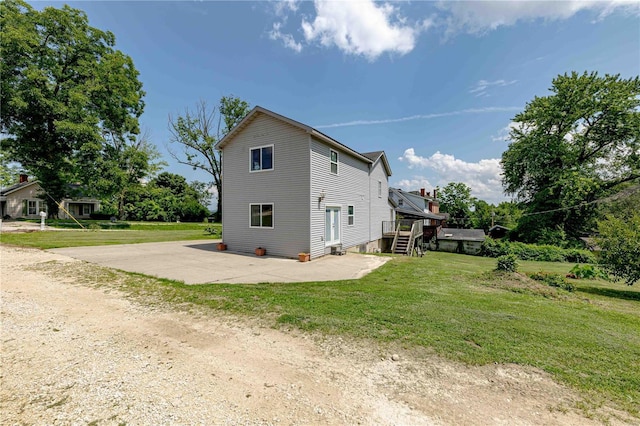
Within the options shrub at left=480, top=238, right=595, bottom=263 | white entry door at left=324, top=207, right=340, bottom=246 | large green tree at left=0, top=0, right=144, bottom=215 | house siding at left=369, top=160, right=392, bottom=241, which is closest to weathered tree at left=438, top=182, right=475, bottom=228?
shrub at left=480, top=238, right=595, bottom=263

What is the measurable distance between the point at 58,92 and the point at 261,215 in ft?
83.0

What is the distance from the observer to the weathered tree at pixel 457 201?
1997 inches

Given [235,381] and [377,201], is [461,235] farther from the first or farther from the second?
[235,381]

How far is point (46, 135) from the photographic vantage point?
2311 centimetres

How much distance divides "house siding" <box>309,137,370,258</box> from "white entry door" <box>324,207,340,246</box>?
27 centimetres

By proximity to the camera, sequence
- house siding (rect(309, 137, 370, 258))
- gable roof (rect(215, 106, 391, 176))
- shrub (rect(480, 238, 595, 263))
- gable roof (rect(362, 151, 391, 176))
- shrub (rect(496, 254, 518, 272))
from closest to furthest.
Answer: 1. shrub (rect(496, 254, 518, 272))
2. gable roof (rect(215, 106, 391, 176))
3. house siding (rect(309, 137, 370, 258))
4. gable roof (rect(362, 151, 391, 176))
5. shrub (rect(480, 238, 595, 263))

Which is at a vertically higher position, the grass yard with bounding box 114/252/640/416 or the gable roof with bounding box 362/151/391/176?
the gable roof with bounding box 362/151/391/176

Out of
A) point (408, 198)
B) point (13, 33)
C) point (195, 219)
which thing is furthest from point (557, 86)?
point (13, 33)

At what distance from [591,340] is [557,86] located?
3286 centimetres

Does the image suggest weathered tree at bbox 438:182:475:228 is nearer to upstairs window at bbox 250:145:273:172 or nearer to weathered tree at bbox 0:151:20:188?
upstairs window at bbox 250:145:273:172

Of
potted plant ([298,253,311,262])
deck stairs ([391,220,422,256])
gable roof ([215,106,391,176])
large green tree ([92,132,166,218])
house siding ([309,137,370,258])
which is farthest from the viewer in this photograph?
large green tree ([92,132,166,218])

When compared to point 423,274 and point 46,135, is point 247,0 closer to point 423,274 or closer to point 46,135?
point 423,274

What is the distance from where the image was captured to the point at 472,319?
488 cm

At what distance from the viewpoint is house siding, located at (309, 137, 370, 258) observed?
1180 cm
